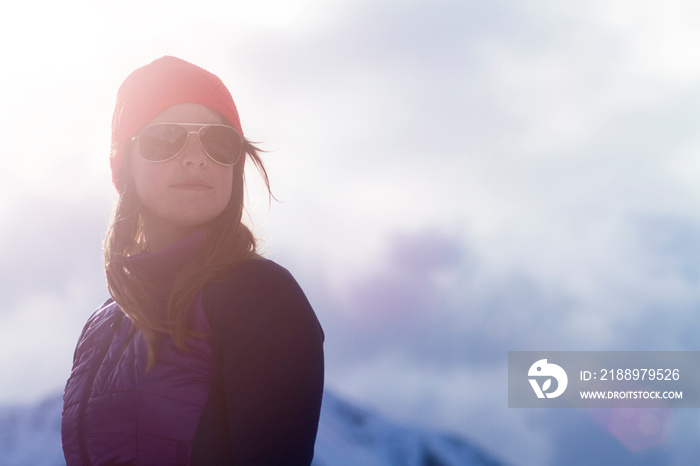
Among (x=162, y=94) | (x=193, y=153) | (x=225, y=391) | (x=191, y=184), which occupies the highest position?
(x=162, y=94)

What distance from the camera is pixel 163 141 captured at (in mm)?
2736

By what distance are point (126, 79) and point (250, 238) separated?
1.06 m

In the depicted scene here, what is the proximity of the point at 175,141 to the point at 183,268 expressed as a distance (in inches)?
23.4

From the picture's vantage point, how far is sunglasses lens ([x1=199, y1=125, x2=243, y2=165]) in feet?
9.01

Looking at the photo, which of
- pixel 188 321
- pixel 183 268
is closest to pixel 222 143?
pixel 183 268

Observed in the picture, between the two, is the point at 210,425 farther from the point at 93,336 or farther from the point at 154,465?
the point at 93,336

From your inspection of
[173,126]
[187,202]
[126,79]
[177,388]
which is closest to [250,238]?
[187,202]

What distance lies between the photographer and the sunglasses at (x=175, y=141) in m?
2.73

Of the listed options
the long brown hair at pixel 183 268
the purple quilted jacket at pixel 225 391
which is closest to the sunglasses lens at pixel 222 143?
the long brown hair at pixel 183 268

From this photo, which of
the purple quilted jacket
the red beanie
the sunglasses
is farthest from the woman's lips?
the purple quilted jacket

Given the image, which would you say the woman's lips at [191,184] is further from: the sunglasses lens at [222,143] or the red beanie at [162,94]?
the red beanie at [162,94]

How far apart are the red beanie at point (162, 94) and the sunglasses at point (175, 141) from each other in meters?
0.10

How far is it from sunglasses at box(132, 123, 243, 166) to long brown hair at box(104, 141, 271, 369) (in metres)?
0.16

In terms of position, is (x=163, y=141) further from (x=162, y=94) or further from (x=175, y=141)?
(x=162, y=94)
